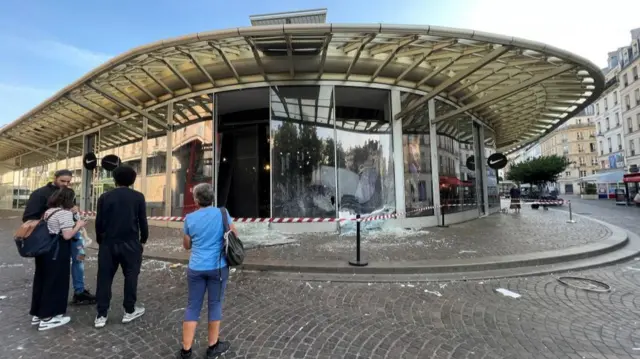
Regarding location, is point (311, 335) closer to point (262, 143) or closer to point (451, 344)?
point (451, 344)

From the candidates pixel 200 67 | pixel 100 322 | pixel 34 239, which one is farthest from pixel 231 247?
pixel 200 67

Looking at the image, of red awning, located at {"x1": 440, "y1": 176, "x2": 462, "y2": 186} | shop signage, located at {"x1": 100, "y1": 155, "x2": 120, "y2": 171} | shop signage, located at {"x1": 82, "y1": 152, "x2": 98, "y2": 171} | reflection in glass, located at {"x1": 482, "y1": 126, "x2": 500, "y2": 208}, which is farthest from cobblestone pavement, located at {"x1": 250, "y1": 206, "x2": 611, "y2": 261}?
shop signage, located at {"x1": 82, "y1": 152, "x2": 98, "y2": 171}

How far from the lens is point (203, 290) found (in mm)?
2799

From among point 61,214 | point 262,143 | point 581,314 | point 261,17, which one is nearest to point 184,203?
point 262,143

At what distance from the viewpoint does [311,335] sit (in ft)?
10.8

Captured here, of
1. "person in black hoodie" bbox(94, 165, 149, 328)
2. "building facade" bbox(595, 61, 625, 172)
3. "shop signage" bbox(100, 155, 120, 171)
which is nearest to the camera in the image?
"person in black hoodie" bbox(94, 165, 149, 328)

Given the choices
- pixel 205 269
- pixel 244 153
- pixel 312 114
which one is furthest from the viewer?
pixel 244 153

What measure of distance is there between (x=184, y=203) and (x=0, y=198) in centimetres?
3082

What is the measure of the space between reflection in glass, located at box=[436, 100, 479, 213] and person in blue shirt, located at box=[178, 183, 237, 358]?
36.6 ft

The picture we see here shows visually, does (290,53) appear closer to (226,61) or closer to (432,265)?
(226,61)

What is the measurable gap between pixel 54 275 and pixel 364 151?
9479 millimetres

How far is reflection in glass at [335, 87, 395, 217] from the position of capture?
11211 mm

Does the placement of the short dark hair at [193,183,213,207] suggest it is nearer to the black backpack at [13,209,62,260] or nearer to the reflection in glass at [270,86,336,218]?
the black backpack at [13,209,62,260]

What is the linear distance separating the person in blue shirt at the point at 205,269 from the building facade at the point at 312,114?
5.80 meters
